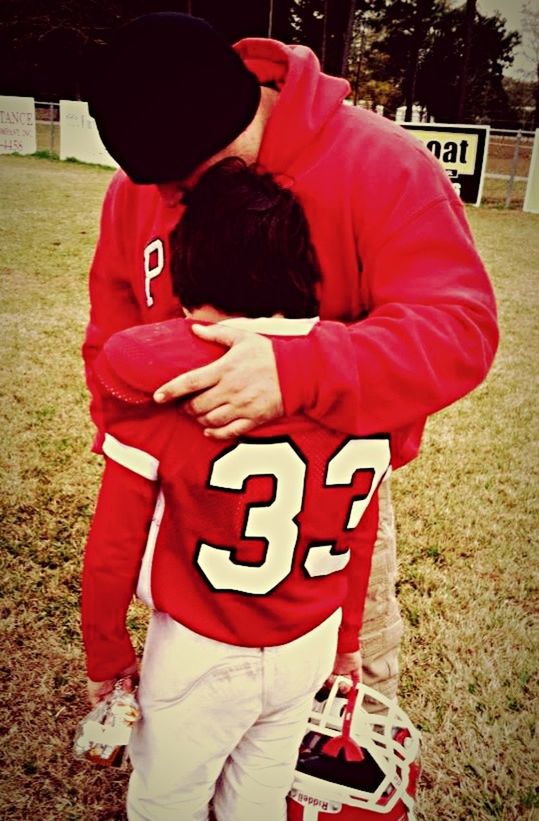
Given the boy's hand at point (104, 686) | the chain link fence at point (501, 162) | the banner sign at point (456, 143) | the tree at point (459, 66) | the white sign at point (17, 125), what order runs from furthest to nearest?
1. the tree at point (459, 66)
2. the white sign at point (17, 125)
3. the chain link fence at point (501, 162)
4. the banner sign at point (456, 143)
5. the boy's hand at point (104, 686)

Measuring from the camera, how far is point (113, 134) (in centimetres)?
123

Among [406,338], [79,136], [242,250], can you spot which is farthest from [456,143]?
[242,250]

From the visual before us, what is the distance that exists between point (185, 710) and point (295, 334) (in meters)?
0.73

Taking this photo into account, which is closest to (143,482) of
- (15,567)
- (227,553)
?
(227,553)

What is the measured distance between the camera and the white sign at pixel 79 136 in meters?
18.2

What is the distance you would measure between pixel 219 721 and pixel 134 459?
0.53m

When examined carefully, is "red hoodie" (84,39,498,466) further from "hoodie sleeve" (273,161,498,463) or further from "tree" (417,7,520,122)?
"tree" (417,7,520,122)

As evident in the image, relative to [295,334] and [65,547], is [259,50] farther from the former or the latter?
[65,547]

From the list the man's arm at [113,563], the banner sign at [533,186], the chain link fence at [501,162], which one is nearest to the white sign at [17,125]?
the chain link fence at [501,162]

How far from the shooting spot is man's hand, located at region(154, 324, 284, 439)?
0.99m

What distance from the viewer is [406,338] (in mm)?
1113

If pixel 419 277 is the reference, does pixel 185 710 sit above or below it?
below

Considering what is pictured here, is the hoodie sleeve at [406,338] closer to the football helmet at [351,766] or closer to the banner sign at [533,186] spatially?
the football helmet at [351,766]

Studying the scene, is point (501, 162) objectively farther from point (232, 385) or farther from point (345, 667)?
point (232, 385)
